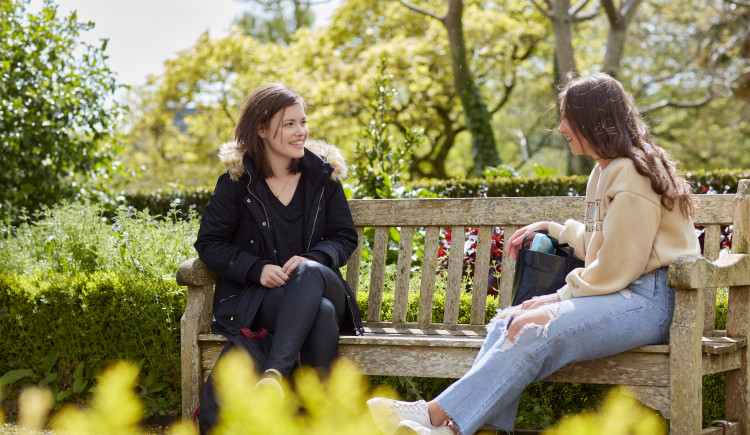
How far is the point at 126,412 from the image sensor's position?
81 centimetres

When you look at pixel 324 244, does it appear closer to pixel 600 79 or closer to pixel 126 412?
pixel 600 79

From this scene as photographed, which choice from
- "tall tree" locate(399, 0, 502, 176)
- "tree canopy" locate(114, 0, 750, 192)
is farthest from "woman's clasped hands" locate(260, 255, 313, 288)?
"tree canopy" locate(114, 0, 750, 192)

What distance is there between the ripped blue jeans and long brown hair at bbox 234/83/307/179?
54.0 inches

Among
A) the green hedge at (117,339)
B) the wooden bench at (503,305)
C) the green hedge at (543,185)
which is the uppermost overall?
the green hedge at (543,185)

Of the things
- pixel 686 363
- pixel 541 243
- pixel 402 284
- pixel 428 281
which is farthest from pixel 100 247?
pixel 686 363

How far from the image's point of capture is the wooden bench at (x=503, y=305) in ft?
8.73

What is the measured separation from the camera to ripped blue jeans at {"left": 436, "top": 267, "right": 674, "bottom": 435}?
2.56 m

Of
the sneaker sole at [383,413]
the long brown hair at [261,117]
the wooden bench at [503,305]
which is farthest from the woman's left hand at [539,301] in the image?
the long brown hair at [261,117]

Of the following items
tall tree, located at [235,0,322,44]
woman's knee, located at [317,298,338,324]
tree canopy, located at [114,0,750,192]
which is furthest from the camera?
tall tree, located at [235,0,322,44]

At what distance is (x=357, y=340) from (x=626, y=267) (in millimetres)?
1074

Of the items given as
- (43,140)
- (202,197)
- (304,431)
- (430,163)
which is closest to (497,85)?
(430,163)

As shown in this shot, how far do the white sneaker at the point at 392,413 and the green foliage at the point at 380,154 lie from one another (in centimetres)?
311

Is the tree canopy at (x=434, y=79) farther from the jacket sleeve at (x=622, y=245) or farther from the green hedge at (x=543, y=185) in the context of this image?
the jacket sleeve at (x=622, y=245)

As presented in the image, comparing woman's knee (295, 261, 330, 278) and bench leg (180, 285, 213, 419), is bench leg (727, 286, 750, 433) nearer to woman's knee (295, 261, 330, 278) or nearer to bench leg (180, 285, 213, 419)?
woman's knee (295, 261, 330, 278)
